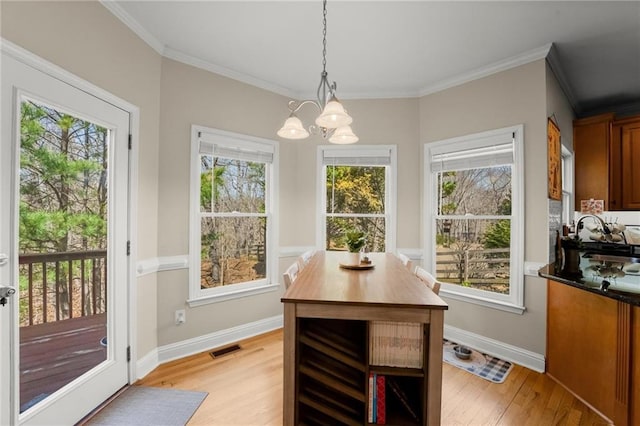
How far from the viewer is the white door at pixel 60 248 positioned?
1305 millimetres

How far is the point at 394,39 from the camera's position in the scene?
7.22 ft

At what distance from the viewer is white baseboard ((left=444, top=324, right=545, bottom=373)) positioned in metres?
2.28

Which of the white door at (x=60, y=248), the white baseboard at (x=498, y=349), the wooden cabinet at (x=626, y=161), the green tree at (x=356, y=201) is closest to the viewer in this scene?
the white door at (x=60, y=248)

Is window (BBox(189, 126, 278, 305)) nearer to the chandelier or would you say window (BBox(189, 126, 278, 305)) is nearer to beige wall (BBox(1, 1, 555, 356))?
beige wall (BBox(1, 1, 555, 356))

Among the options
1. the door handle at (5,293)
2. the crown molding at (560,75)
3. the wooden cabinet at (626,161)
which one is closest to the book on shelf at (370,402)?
the door handle at (5,293)

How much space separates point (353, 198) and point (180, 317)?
2.10 metres

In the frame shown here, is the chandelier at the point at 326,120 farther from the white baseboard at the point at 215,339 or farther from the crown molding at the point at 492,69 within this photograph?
the white baseboard at the point at 215,339

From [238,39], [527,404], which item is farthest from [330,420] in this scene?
[238,39]

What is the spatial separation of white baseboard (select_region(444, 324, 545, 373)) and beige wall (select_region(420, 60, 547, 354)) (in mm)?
39

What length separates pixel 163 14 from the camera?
6.37ft

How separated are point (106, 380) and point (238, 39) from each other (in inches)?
105

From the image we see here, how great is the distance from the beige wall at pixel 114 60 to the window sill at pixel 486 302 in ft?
9.13

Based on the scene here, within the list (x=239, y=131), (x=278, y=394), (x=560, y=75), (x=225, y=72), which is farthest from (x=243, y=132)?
(x=560, y=75)

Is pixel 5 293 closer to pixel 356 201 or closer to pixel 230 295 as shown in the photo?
pixel 230 295
